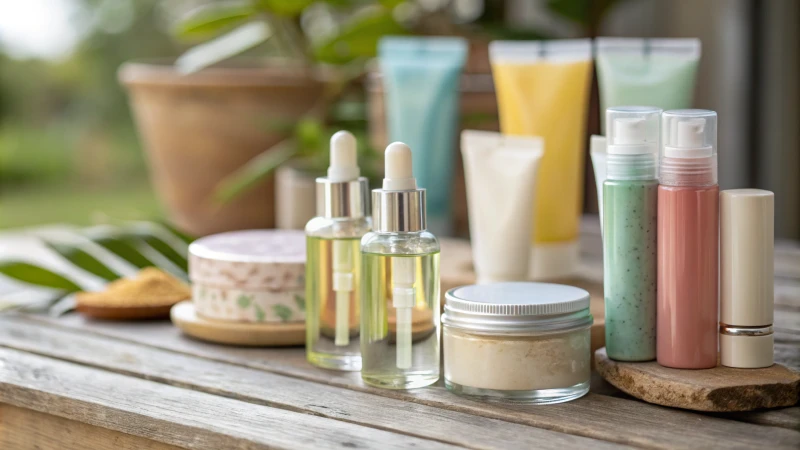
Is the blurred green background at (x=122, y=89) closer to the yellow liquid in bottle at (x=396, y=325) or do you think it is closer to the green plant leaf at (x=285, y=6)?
the green plant leaf at (x=285, y=6)

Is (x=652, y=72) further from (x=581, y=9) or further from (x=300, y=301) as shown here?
(x=581, y=9)

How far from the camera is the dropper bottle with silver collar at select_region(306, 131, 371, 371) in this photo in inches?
25.0

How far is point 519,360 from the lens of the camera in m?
0.55

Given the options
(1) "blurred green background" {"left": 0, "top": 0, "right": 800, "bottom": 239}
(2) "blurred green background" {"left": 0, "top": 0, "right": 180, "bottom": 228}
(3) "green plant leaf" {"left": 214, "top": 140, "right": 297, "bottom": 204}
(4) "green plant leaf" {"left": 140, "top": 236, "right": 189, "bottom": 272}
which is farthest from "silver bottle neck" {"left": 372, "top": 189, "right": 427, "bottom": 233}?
(2) "blurred green background" {"left": 0, "top": 0, "right": 180, "bottom": 228}

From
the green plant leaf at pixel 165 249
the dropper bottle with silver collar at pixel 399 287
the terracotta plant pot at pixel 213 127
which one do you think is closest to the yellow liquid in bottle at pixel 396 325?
the dropper bottle with silver collar at pixel 399 287

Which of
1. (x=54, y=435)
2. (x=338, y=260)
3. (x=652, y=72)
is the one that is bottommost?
(x=54, y=435)

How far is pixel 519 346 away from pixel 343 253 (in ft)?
0.50

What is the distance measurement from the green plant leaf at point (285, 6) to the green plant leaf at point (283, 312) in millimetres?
588

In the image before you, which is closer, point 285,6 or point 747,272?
point 747,272

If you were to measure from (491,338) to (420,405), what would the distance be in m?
0.06

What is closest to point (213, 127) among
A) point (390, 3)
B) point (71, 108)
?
point (390, 3)

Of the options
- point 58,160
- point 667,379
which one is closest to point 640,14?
point 667,379

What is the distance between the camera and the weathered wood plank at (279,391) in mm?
513

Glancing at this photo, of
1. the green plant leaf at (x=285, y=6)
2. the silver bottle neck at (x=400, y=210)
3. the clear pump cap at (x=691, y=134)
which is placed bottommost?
the silver bottle neck at (x=400, y=210)
